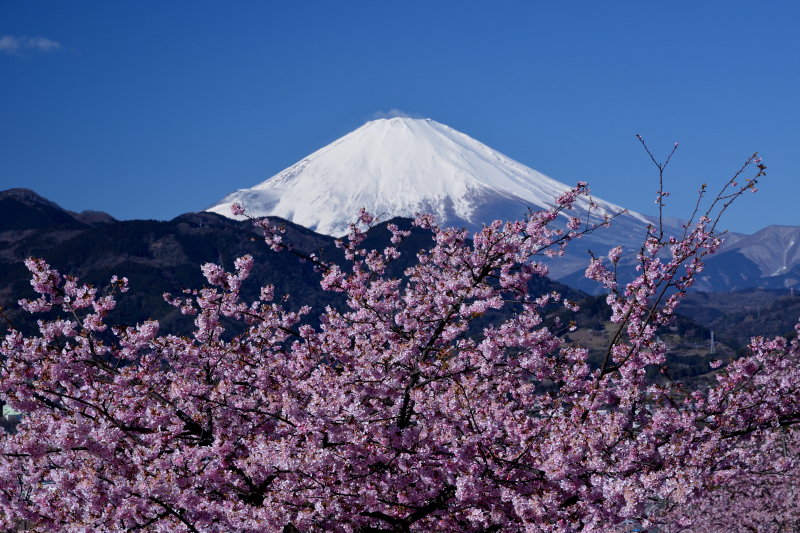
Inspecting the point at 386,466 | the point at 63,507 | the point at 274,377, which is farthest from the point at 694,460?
the point at 63,507

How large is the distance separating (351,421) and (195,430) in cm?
216

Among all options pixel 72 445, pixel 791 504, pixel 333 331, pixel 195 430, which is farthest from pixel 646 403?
pixel 791 504

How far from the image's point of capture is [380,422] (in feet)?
31.3

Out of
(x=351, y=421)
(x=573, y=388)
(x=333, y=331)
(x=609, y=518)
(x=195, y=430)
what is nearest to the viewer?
(x=609, y=518)

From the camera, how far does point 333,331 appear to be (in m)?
12.6

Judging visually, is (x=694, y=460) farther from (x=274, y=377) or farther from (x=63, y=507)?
(x=63, y=507)

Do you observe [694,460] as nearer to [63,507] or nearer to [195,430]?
[195,430]

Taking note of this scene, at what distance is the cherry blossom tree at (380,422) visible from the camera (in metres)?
8.79

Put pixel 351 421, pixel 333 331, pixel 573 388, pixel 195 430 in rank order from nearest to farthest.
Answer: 1. pixel 351 421
2. pixel 195 430
3. pixel 573 388
4. pixel 333 331

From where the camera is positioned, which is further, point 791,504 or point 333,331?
point 791,504

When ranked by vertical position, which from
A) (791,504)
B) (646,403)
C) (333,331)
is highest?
(333,331)

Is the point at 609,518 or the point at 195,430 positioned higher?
the point at 195,430

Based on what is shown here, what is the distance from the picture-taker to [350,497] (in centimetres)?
970

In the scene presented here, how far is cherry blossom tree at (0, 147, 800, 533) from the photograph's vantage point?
28.8ft
